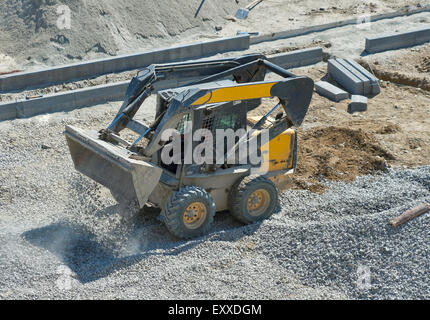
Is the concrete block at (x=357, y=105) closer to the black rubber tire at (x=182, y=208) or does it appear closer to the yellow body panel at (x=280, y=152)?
the yellow body panel at (x=280, y=152)

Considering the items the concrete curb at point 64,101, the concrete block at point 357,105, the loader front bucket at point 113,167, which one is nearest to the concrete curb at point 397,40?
the concrete block at point 357,105

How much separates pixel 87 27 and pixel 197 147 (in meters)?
9.06

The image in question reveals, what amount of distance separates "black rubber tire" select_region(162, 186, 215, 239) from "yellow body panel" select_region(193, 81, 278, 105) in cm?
120

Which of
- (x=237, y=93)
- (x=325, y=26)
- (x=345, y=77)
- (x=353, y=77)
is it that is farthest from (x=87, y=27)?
(x=237, y=93)

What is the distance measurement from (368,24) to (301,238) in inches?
450

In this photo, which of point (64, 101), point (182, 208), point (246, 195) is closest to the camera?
point (182, 208)

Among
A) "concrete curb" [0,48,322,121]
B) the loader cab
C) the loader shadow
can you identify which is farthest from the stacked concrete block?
the loader shadow

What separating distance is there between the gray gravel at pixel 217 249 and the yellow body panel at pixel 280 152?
665mm

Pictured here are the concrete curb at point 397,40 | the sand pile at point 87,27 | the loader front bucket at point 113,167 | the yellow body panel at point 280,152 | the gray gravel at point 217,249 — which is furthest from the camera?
the concrete curb at point 397,40

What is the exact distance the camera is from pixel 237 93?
820 cm

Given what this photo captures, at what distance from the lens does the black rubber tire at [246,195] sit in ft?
28.8

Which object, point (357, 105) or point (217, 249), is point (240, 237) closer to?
point (217, 249)

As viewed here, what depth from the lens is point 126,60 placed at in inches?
583
